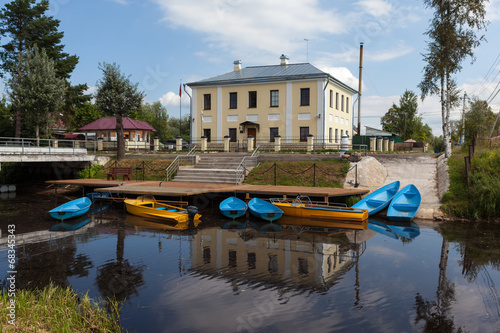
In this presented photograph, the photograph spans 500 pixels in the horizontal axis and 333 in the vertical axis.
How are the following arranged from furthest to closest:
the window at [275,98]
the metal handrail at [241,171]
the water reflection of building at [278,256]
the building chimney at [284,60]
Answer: the building chimney at [284,60] < the window at [275,98] < the metal handrail at [241,171] < the water reflection of building at [278,256]

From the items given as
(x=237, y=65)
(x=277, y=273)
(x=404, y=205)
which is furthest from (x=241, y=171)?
(x=237, y=65)

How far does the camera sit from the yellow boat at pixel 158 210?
48.8ft

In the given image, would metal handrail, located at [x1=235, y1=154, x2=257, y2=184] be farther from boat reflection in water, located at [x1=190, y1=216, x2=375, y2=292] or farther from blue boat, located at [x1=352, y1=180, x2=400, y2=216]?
blue boat, located at [x1=352, y1=180, x2=400, y2=216]

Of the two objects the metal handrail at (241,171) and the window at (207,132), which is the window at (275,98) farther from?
the metal handrail at (241,171)

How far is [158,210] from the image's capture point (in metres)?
15.4

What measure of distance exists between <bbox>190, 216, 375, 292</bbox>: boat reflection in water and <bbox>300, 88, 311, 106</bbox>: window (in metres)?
17.4

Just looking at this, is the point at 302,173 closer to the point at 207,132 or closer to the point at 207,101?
the point at 207,132

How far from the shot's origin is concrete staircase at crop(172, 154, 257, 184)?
21.2 metres

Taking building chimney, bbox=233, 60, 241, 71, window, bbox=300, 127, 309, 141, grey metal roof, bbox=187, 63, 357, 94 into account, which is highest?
building chimney, bbox=233, 60, 241, 71

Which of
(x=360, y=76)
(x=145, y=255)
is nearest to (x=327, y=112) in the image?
(x=360, y=76)

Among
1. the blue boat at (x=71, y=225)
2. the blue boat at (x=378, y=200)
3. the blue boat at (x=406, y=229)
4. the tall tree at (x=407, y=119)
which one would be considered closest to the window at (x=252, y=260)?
the blue boat at (x=406, y=229)

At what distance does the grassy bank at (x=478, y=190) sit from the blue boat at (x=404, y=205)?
51.8 inches

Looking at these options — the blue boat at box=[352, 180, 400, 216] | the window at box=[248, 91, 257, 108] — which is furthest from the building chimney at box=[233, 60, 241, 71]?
the blue boat at box=[352, 180, 400, 216]

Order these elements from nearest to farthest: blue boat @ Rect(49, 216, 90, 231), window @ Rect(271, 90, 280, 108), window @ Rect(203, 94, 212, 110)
Result: blue boat @ Rect(49, 216, 90, 231) < window @ Rect(271, 90, 280, 108) < window @ Rect(203, 94, 212, 110)
